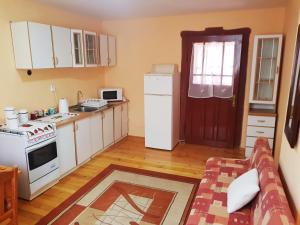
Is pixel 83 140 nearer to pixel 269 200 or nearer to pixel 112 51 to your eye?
pixel 112 51

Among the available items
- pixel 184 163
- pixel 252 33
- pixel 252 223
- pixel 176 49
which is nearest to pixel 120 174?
pixel 184 163

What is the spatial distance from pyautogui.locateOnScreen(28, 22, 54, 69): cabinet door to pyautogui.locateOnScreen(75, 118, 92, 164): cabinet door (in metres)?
0.97

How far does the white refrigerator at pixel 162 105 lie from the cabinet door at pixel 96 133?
88 centimetres

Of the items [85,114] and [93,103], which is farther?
[93,103]

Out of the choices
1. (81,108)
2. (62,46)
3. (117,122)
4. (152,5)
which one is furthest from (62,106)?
(152,5)

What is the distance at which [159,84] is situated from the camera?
422 cm

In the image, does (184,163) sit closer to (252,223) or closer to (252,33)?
(252,223)

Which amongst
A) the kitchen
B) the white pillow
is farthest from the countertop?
the white pillow

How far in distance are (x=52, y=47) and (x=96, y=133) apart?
158cm

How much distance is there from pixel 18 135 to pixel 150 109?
2.30m

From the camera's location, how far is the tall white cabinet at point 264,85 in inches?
148

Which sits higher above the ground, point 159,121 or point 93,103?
point 93,103

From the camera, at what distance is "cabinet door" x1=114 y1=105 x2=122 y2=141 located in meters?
4.70

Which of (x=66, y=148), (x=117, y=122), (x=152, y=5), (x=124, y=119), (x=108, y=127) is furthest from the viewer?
(x=124, y=119)
